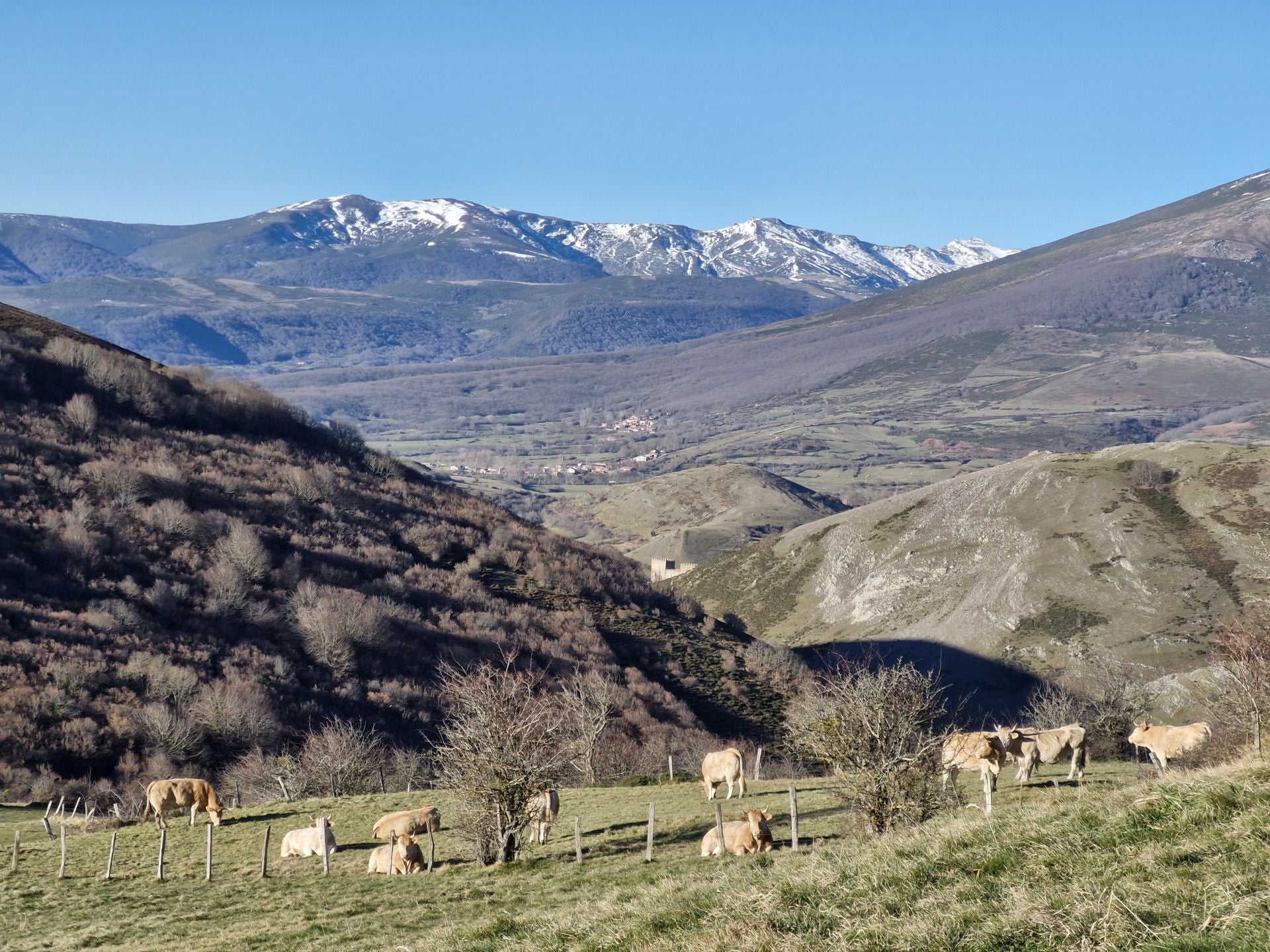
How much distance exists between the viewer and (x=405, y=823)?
26141 mm

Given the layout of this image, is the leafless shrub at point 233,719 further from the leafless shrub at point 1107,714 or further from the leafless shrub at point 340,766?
the leafless shrub at point 1107,714

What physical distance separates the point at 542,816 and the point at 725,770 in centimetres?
563

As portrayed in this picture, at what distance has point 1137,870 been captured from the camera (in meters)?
9.99

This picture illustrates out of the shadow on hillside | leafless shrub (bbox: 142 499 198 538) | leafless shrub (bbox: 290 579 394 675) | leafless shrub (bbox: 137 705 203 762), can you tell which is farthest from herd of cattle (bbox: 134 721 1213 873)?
the shadow on hillside

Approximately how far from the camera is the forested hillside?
166ft

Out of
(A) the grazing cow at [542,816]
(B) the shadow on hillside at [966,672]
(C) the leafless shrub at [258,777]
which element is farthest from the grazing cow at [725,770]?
(B) the shadow on hillside at [966,672]

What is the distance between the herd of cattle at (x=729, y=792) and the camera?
2167 cm

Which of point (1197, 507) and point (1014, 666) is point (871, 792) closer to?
point (1014, 666)

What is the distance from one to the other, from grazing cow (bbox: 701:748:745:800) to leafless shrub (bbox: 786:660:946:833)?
736cm

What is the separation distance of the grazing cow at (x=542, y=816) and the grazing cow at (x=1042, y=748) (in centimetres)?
1144

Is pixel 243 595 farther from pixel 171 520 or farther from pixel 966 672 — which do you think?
pixel 966 672

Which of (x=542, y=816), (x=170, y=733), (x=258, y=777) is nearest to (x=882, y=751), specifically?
(x=542, y=816)

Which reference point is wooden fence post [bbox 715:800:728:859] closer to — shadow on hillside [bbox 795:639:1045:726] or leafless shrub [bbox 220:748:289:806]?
leafless shrub [bbox 220:748:289:806]

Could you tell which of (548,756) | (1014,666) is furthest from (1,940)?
(1014,666)
